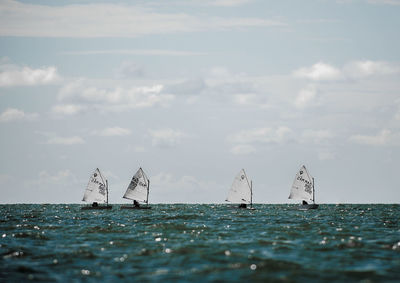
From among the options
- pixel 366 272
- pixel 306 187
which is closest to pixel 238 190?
pixel 306 187

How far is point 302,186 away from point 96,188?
127 feet

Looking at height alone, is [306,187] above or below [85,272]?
above

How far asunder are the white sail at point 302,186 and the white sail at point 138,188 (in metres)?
27.5

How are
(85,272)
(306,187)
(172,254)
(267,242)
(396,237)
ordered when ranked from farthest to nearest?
(306,187), (396,237), (267,242), (172,254), (85,272)

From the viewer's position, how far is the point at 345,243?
39938mm

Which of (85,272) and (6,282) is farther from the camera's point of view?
(85,272)

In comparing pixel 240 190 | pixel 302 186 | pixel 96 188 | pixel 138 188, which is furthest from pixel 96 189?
pixel 302 186

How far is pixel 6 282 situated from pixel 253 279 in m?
11.1

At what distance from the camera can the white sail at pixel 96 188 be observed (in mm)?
114625

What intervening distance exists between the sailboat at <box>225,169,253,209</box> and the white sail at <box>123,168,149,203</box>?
15.9 meters

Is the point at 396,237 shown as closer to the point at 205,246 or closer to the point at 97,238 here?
the point at 205,246

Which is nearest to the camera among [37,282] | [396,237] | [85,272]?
[37,282]

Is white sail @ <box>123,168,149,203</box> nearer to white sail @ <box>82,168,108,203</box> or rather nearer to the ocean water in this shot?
white sail @ <box>82,168,108,203</box>

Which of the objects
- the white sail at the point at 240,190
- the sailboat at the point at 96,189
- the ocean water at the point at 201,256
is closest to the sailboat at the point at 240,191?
the white sail at the point at 240,190
